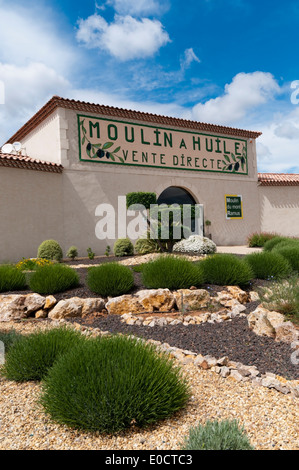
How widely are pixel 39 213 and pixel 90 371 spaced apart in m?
11.7

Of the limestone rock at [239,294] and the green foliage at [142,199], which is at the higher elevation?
the green foliage at [142,199]

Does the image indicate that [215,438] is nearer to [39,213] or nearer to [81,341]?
[81,341]

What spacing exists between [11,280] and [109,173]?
27.9 feet

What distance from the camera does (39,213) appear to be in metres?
13.6

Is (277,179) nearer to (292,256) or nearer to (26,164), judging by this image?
(292,256)

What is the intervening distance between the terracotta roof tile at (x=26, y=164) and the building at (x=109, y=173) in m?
0.03

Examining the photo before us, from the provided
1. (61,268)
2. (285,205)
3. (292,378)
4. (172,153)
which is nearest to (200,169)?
(172,153)

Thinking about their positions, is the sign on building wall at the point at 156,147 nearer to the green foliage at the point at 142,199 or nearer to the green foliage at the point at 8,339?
the green foliage at the point at 142,199

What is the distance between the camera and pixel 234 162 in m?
19.5

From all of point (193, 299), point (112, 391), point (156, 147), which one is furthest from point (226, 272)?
point (156, 147)

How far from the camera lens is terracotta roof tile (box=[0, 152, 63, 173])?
42.1 ft

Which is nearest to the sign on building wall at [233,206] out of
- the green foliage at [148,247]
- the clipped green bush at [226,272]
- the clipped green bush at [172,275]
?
the green foliage at [148,247]

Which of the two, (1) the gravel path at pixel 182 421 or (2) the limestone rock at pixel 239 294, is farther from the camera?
(2) the limestone rock at pixel 239 294

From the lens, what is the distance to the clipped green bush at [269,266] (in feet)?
26.9
